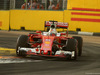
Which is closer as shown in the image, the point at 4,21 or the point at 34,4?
the point at 4,21

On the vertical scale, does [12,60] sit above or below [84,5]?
below

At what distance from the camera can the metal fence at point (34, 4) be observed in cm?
2116

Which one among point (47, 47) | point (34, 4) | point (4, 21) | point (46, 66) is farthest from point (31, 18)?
point (46, 66)

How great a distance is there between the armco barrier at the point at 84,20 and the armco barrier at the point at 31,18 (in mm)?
738

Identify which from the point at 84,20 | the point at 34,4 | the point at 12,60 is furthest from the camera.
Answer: the point at 34,4

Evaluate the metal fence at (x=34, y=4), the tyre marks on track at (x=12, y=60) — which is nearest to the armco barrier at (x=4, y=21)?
the metal fence at (x=34, y=4)

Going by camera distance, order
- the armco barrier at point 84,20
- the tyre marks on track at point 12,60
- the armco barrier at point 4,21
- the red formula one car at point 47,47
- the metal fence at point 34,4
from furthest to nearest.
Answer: the armco barrier at point 4,21 → the metal fence at point 34,4 → the armco barrier at point 84,20 → the red formula one car at point 47,47 → the tyre marks on track at point 12,60

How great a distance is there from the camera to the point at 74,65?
9.28m

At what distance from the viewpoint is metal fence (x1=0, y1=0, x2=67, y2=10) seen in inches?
833

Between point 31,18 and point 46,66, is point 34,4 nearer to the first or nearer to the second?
point 31,18

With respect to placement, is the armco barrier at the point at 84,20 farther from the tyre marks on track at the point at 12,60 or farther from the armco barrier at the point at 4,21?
the tyre marks on track at the point at 12,60

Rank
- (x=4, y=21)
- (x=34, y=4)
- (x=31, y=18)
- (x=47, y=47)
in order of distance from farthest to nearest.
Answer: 1. (x=34, y=4)
2. (x=4, y=21)
3. (x=31, y=18)
4. (x=47, y=47)

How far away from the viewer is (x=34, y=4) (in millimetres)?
21812

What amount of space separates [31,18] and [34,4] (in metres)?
0.94
